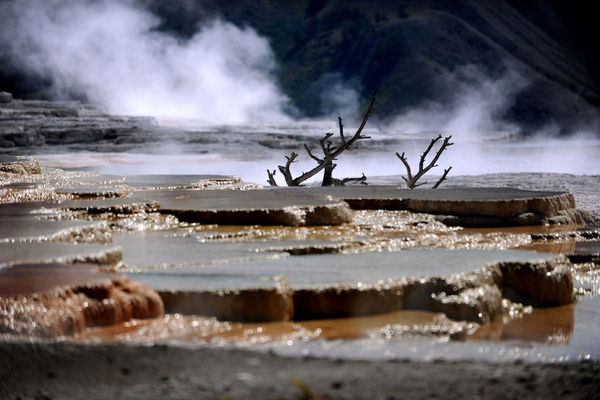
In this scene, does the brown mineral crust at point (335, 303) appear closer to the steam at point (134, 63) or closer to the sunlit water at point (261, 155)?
the sunlit water at point (261, 155)

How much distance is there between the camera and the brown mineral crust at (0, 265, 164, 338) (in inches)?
113

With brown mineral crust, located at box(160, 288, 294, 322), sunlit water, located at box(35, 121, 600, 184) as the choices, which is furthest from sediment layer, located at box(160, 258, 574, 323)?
sunlit water, located at box(35, 121, 600, 184)

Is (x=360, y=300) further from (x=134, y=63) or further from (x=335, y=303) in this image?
(x=134, y=63)

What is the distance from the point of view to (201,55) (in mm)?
40969

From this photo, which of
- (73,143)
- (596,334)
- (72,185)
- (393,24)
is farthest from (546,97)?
(596,334)

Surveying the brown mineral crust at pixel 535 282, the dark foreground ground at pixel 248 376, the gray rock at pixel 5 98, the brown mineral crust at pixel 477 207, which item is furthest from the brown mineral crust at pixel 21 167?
the gray rock at pixel 5 98

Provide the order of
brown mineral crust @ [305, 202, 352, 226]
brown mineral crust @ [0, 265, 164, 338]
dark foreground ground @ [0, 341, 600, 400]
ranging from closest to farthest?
dark foreground ground @ [0, 341, 600, 400]
brown mineral crust @ [0, 265, 164, 338]
brown mineral crust @ [305, 202, 352, 226]

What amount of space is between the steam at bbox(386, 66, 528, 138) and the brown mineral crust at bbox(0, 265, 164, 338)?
98.8 ft

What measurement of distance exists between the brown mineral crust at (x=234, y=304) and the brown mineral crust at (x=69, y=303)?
72 millimetres

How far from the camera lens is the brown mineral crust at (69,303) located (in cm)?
287

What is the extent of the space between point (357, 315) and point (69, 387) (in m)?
1.12

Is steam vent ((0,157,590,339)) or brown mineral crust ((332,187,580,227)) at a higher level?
brown mineral crust ((332,187,580,227))

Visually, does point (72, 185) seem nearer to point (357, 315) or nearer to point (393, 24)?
point (357, 315)

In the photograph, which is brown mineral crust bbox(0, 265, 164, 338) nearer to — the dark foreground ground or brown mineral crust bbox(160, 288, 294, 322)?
brown mineral crust bbox(160, 288, 294, 322)
